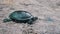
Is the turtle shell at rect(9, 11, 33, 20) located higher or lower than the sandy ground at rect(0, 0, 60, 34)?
higher

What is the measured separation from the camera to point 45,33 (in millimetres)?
5242

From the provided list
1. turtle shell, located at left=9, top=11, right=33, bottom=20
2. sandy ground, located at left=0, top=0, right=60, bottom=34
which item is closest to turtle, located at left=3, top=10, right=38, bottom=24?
turtle shell, located at left=9, top=11, right=33, bottom=20

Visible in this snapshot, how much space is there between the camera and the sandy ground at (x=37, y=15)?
539 cm

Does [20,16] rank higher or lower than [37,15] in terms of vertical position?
higher

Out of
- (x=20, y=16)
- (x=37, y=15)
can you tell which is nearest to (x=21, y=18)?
(x=20, y=16)

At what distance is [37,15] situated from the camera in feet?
22.8

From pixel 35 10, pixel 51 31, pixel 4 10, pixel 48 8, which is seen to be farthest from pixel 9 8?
pixel 51 31

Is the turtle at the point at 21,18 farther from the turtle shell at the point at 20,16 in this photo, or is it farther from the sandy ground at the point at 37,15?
the sandy ground at the point at 37,15

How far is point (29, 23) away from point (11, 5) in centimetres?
256

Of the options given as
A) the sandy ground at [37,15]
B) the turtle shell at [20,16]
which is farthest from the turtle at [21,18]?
the sandy ground at [37,15]

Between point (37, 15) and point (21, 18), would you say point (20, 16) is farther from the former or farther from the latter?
point (37, 15)

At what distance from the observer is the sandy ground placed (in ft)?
17.7

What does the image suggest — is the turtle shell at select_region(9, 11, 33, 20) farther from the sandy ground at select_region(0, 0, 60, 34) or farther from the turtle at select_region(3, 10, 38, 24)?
the sandy ground at select_region(0, 0, 60, 34)

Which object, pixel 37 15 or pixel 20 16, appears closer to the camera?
pixel 20 16
